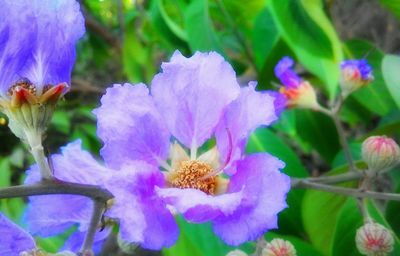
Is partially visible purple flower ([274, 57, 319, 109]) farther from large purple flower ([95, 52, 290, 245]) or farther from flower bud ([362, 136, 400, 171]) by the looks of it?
large purple flower ([95, 52, 290, 245])

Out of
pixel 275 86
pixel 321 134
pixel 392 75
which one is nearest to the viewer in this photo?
pixel 392 75

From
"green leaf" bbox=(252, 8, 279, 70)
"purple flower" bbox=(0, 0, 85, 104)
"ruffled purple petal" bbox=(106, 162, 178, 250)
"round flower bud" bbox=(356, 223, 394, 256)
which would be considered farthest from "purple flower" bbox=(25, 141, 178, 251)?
"green leaf" bbox=(252, 8, 279, 70)

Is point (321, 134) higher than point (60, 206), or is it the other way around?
point (321, 134)

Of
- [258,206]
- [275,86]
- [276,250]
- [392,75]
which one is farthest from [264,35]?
[258,206]

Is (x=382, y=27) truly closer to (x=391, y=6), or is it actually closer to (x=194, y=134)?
(x=391, y=6)

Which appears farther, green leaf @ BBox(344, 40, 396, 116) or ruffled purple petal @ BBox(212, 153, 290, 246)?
green leaf @ BBox(344, 40, 396, 116)

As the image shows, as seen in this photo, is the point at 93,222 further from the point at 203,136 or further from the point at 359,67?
the point at 359,67
